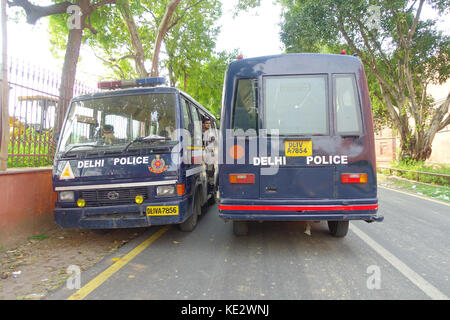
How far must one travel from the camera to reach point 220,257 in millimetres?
4227

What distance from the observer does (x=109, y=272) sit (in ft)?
12.2

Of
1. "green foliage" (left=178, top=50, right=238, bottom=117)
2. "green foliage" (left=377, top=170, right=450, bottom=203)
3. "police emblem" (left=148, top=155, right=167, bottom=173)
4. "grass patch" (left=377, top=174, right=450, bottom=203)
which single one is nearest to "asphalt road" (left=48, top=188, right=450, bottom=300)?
"police emblem" (left=148, top=155, right=167, bottom=173)

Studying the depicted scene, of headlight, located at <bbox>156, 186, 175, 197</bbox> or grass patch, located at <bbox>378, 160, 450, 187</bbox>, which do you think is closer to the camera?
headlight, located at <bbox>156, 186, 175, 197</bbox>

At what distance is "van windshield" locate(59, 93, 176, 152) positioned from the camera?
190 inches

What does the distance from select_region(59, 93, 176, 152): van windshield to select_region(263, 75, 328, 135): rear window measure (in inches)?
60.0

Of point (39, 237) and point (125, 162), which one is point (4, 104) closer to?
point (39, 237)

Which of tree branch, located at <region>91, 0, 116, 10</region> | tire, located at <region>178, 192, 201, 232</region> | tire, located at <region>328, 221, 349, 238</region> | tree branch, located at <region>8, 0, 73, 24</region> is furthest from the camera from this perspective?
tree branch, located at <region>91, 0, 116, 10</region>

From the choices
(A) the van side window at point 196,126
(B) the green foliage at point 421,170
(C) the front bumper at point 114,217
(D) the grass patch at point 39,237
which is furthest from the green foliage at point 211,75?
(C) the front bumper at point 114,217

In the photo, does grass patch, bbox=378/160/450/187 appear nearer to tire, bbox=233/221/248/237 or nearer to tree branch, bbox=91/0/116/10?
tire, bbox=233/221/248/237

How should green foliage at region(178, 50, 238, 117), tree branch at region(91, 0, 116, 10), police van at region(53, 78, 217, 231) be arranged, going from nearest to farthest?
police van at region(53, 78, 217, 231) < tree branch at region(91, 0, 116, 10) < green foliage at region(178, 50, 238, 117)

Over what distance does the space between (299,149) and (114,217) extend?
9.13 ft

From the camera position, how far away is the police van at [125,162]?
4.52 metres

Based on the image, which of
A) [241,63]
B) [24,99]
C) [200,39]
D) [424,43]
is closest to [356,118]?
[241,63]

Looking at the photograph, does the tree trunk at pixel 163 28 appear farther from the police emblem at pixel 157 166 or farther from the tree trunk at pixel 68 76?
the police emblem at pixel 157 166
